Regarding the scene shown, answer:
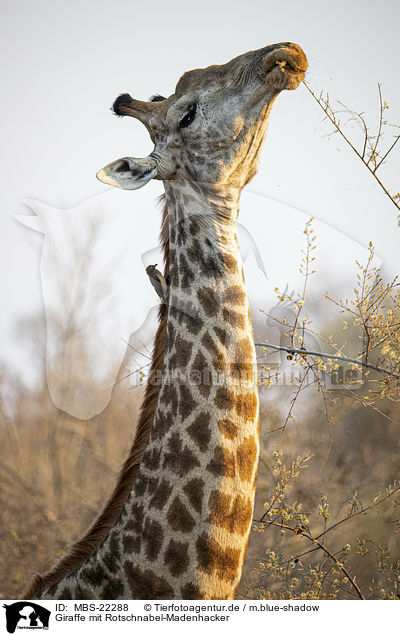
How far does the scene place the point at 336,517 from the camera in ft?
7.25

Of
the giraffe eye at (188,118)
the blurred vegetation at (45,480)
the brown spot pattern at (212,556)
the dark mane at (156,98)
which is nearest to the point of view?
the brown spot pattern at (212,556)

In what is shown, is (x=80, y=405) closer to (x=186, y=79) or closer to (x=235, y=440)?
(x=235, y=440)

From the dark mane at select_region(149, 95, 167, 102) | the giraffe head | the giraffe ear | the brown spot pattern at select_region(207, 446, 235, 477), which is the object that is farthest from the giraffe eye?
the brown spot pattern at select_region(207, 446, 235, 477)

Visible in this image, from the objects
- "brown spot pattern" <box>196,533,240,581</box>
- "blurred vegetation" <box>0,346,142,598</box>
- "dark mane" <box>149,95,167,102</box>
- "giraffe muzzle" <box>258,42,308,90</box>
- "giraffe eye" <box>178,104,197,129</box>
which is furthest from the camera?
"blurred vegetation" <box>0,346,142,598</box>

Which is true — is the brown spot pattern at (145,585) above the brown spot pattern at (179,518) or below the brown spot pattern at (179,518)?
below

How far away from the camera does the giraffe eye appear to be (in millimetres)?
1415

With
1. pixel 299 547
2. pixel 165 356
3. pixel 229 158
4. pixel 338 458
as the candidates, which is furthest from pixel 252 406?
pixel 299 547

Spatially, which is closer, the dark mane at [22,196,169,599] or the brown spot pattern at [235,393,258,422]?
the brown spot pattern at [235,393,258,422]

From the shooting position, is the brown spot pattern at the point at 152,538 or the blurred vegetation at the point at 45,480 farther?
the blurred vegetation at the point at 45,480

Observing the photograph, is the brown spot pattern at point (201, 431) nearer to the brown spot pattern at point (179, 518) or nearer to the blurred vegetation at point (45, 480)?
the brown spot pattern at point (179, 518)

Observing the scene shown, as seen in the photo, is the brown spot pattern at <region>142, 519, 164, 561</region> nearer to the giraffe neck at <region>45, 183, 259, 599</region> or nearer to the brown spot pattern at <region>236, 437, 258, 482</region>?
the giraffe neck at <region>45, 183, 259, 599</region>

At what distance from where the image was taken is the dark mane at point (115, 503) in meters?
1.42
